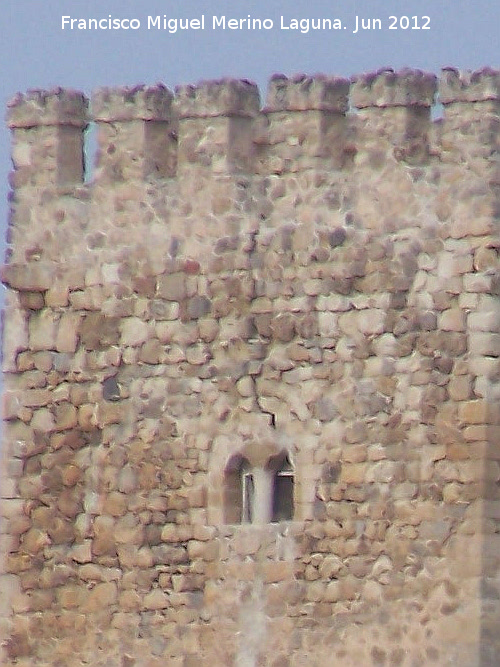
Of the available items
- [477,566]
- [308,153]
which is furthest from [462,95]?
[477,566]

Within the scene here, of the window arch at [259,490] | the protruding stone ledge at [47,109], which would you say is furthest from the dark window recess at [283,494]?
the protruding stone ledge at [47,109]

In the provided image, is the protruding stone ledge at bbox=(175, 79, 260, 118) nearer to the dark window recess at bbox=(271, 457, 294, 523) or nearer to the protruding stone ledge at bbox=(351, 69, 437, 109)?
the protruding stone ledge at bbox=(351, 69, 437, 109)

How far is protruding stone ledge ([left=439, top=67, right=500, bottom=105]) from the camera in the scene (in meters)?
25.3

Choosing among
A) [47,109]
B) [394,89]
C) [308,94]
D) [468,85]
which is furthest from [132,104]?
[468,85]

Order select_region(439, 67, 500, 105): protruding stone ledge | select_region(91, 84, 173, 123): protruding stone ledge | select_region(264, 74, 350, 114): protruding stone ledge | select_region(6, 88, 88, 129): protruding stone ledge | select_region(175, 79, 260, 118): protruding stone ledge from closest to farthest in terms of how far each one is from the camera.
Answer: select_region(439, 67, 500, 105): protruding stone ledge → select_region(264, 74, 350, 114): protruding stone ledge → select_region(175, 79, 260, 118): protruding stone ledge → select_region(91, 84, 173, 123): protruding stone ledge → select_region(6, 88, 88, 129): protruding stone ledge

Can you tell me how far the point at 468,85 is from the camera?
25.3 meters

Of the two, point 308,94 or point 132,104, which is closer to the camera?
point 308,94

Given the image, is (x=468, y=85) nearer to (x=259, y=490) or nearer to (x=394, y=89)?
(x=394, y=89)

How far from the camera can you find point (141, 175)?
1044 inches

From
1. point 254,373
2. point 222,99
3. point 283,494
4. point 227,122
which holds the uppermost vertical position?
point 222,99

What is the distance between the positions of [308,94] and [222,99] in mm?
585

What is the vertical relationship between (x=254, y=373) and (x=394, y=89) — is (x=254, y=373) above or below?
below

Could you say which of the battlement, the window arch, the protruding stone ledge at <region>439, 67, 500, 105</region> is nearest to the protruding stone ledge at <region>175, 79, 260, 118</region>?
the battlement

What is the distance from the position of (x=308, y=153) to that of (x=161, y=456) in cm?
209
